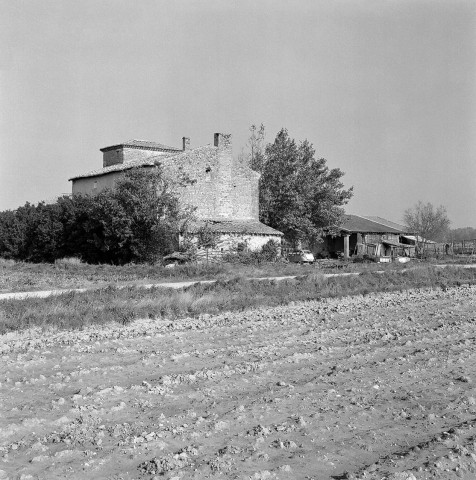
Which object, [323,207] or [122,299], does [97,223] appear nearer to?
[323,207]

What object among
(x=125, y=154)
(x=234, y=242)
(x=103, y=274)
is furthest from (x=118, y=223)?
(x=125, y=154)

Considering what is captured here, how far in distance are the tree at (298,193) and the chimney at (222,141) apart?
6656 mm

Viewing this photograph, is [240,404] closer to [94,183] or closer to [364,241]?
[94,183]

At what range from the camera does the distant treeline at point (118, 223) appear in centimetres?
4081

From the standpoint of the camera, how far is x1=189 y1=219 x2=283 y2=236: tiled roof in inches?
1724

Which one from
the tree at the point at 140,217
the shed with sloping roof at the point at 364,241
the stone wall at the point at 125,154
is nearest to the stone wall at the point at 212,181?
the tree at the point at 140,217

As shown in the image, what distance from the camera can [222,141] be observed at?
49719mm

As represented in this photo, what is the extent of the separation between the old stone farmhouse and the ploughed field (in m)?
30.5

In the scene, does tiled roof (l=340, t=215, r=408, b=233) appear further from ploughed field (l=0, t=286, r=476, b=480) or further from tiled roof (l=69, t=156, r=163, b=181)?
ploughed field (l=0, t=286, r=476, b=480)

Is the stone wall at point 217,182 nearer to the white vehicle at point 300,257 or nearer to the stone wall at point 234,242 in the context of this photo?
the stone wall at point 234,242

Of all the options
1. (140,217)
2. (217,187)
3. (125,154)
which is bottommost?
(140,217)

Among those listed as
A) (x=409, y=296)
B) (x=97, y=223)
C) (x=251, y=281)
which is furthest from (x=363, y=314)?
(x=97, y=223)

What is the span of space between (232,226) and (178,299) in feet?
87.8

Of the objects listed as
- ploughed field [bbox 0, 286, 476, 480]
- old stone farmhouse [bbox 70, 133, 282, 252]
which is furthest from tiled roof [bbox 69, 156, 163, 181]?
ploughed field [bbox 0, 286, 476, 480]
